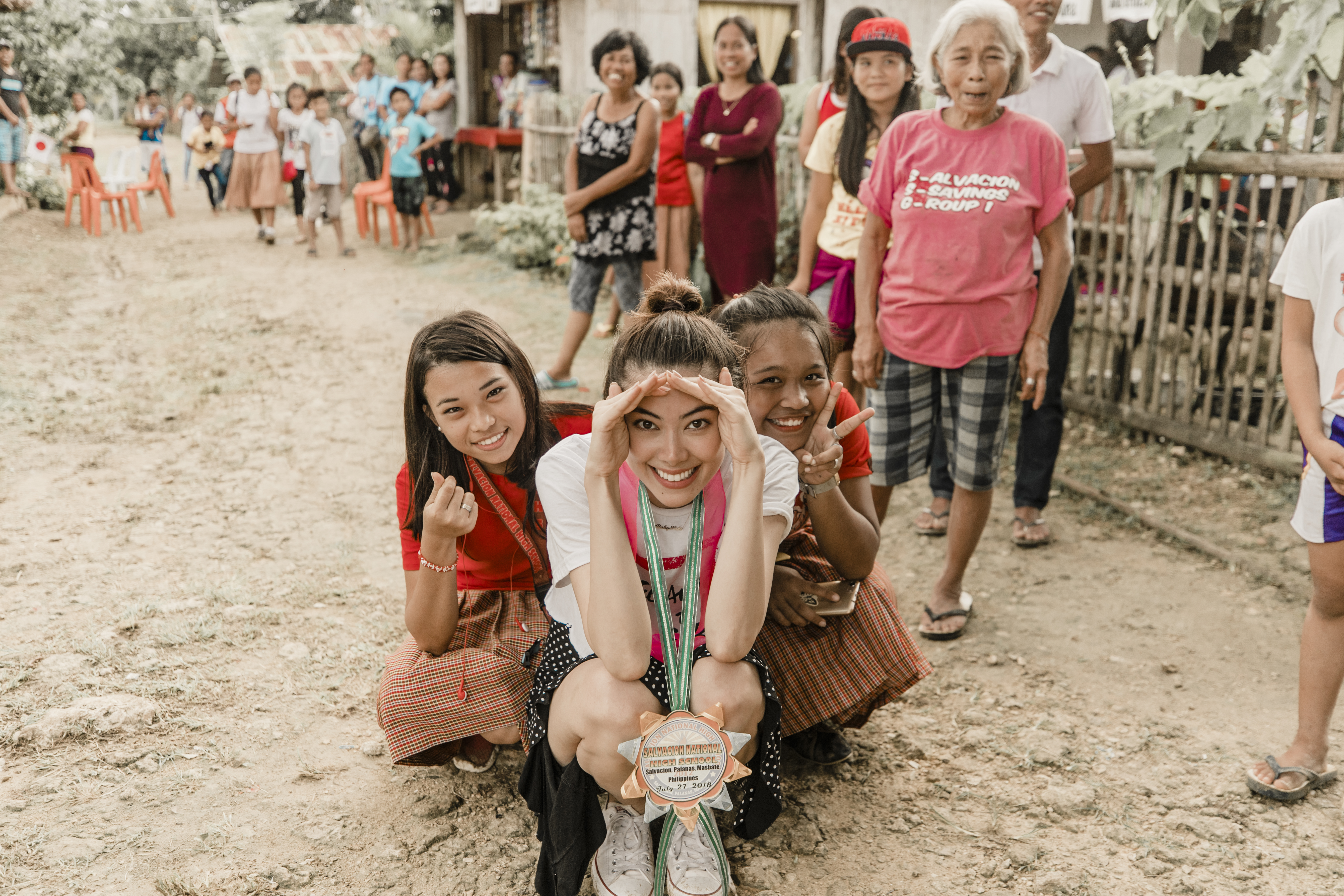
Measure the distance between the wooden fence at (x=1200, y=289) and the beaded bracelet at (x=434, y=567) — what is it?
10.7ft

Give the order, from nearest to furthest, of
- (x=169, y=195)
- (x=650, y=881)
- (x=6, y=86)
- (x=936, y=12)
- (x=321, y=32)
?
(x=650, y=881) → (x=936, y=12) → (x=6, y=86) → (x=169, y=195) → (x=321, y=32)

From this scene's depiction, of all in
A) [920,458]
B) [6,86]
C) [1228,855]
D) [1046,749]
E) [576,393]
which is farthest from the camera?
[6,86]

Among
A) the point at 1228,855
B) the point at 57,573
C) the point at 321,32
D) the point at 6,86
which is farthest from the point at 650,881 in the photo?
the point at 321,32

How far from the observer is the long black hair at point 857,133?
344 cm

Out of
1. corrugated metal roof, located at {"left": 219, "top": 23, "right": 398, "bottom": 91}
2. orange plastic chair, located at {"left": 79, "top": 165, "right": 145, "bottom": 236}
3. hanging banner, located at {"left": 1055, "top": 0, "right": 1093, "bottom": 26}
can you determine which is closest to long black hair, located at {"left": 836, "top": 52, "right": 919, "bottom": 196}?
hanging banner, located at {"left": 1055, "top": 0, "right": 1093, "bottom": 26}

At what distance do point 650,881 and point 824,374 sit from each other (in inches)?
42.9

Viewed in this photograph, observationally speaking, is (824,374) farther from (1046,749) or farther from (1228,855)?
(1228,855)

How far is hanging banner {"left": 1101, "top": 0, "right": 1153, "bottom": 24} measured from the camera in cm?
802

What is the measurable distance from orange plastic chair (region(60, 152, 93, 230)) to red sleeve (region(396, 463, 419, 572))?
1077 centimetres

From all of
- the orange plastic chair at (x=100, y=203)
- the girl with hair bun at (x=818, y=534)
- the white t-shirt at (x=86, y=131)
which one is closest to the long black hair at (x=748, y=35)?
the girl with hair bun at (x=818, y=534)

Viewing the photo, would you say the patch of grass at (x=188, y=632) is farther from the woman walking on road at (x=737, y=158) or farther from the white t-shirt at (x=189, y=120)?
the white t-shirt at (x=189, y=120)

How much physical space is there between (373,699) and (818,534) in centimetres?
131

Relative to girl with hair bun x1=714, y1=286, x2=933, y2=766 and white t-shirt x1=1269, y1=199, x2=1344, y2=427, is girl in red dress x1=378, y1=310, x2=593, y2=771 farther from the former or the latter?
white t-shirt x1=1269, y1=199, x2=1344, y2=427

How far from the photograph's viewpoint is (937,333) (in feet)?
9.45
